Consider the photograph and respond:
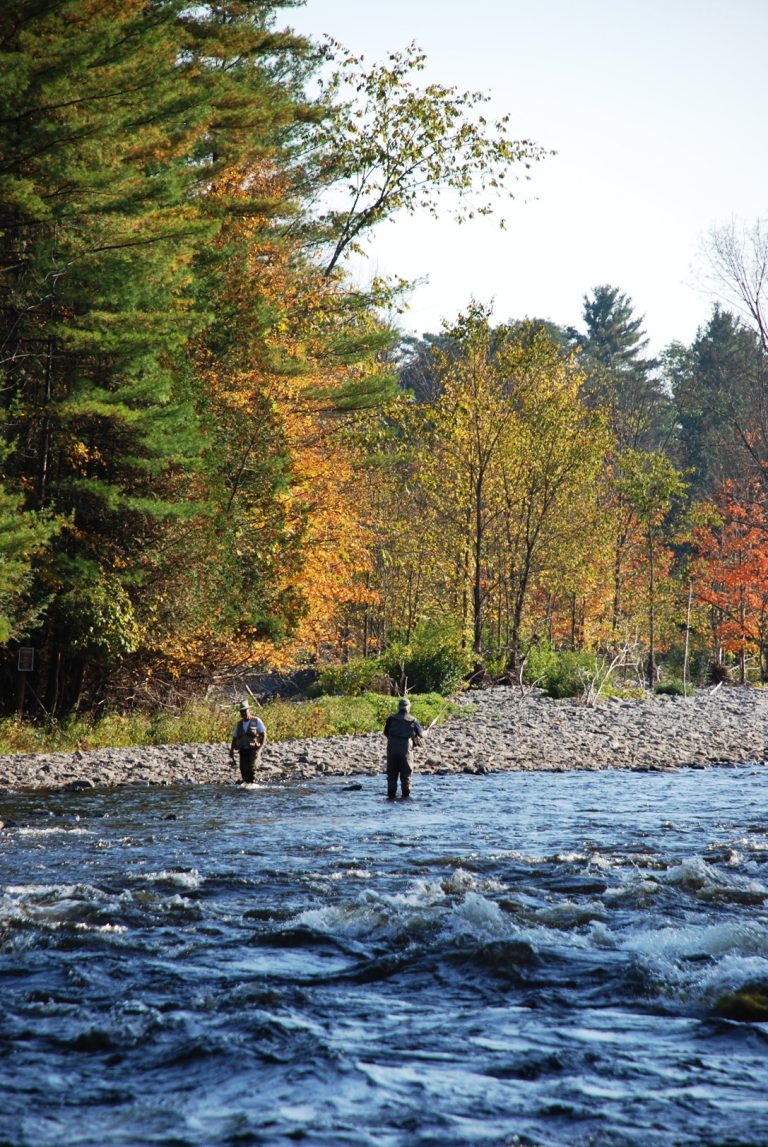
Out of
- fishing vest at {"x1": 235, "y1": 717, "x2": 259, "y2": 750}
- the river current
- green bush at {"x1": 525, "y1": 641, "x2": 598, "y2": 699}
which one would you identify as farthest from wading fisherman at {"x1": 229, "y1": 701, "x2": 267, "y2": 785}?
green bush at {"x1": 525, "y1": 641, "x2": 598, "y2": 699}

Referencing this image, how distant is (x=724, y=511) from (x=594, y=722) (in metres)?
24.1

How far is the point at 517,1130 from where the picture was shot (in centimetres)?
525

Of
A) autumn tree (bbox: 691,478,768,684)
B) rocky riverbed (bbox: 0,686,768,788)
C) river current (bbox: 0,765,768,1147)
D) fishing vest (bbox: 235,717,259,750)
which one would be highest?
autumn tree (bbox: 691,478,768,684)

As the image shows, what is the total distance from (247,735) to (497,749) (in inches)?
260

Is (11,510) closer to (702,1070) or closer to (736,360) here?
(702,1070)

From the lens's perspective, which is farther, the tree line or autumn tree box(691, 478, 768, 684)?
autumn tree box(691, 478, 768, 684)

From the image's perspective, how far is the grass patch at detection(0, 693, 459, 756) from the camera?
2059 cm

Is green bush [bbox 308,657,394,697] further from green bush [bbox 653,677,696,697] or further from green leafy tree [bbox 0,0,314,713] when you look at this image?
green bush [bbox 653,677,696,697]

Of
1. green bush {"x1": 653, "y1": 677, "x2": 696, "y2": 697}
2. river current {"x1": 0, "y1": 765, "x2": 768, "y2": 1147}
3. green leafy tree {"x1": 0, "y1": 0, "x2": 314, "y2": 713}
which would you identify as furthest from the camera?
green bush {"x1": 653, "y1": 677, "x2": 696, "y2": 697}

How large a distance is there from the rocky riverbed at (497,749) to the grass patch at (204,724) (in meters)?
0.74

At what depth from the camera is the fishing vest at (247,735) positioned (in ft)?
57.8

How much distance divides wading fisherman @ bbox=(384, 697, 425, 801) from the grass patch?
642 centimetres

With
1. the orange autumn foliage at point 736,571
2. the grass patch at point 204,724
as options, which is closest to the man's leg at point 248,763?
the grass patch at point 204,724

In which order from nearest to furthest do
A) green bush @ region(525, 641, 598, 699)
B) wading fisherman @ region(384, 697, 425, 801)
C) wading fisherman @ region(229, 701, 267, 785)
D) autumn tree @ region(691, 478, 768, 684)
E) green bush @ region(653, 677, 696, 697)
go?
wading fisherman @ region(384, 697, 425, 801)
wading fisherman @ region(229, 701, 267, 785)
green bush @ region(525, 641, 598, 699)
green bush @ region(653, 677, 696, 697)
autumn tree @ region(691, 478, 768, 684)
